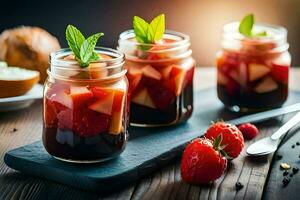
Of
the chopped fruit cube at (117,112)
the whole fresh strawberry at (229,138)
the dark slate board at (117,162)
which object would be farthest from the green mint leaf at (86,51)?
the whole fresh strawberry at (229,138)

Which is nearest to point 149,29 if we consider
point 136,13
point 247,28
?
point 247,28

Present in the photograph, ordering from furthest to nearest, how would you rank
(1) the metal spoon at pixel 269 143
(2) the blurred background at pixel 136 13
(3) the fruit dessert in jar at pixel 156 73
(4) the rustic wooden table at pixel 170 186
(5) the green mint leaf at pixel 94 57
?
(2) the blurred background at pixel 136 13, (3) the fruit dessert in jar at pixel 156 73, (1) the metal spoon at pixel 269 143, (5) the green mint leaf at pixel 94 57, (4) the rustic wooden table at pixel 170 186

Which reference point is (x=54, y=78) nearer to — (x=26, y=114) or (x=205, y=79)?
(x=26, y=114)

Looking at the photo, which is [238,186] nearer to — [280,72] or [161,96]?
[161,96]

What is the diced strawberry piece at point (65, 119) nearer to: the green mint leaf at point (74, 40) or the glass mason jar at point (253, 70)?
the green mint leaf at point (74, 40)

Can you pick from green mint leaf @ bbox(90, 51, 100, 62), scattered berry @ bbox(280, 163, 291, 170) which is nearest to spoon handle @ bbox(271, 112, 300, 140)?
scattered berry @ bbox(280, 163, 291, 170)

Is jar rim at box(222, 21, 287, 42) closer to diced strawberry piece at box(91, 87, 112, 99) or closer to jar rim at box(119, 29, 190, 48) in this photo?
jar rim at box(119, 29, 190, 48)
